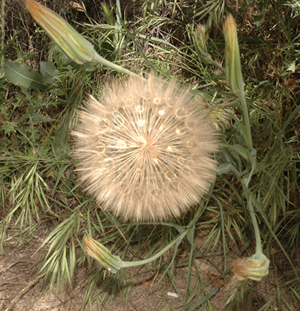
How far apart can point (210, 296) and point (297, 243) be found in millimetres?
494

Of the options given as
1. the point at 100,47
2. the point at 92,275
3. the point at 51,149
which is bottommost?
the point at 92,275

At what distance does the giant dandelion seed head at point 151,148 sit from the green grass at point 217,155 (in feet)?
0.92

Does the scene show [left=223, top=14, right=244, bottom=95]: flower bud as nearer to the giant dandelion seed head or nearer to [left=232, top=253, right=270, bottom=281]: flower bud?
the giant dandelion seed head

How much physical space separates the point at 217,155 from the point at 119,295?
3.01 ft

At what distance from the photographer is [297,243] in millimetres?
1495

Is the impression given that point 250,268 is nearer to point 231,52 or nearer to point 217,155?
point 231,52

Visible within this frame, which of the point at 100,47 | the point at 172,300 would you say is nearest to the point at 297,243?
the point at 172,300

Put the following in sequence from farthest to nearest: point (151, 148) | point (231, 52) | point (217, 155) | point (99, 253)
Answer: point (217, 155) < point (151, 148) < point (99, 253) < point (231, 52)

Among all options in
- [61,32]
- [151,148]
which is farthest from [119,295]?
[61,32]

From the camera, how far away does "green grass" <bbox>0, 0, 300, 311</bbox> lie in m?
1.50

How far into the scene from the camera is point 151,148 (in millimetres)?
1015

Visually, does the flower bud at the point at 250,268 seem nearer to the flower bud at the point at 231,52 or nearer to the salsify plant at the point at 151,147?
the salsify plant at the point at 151,147

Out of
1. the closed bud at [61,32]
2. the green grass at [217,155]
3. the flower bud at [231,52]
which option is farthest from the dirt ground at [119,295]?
the closed bud at [61,32]

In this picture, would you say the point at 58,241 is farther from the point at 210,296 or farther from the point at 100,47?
the point at 100,47
